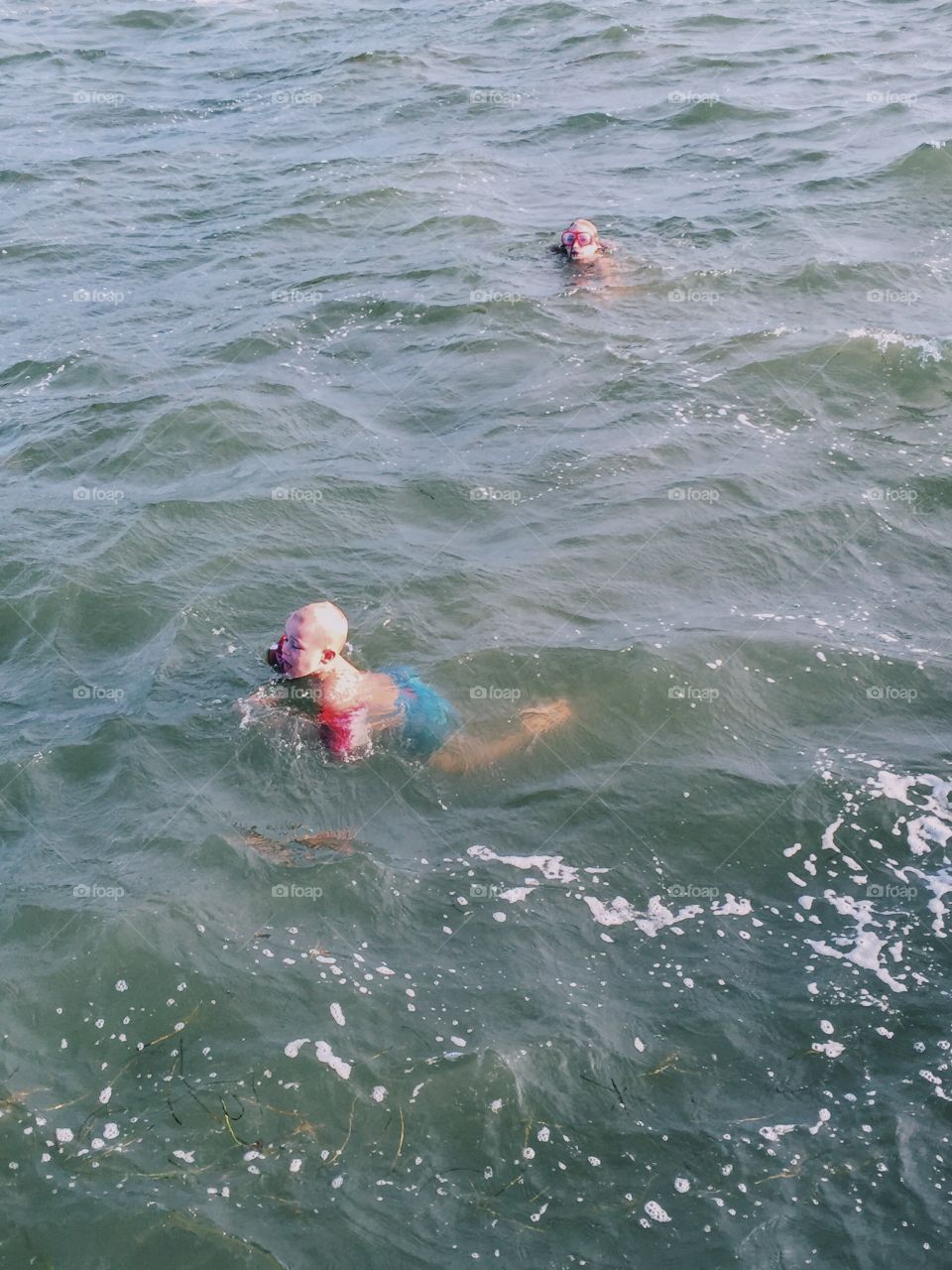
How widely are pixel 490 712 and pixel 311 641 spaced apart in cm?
124

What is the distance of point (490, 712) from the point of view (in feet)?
25.8

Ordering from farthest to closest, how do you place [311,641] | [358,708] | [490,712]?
[490,712]
[358,708]
[311,641]

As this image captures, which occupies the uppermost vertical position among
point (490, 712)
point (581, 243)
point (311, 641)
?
point (581, 243)

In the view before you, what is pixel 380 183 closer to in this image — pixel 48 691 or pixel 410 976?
pixel 48 691

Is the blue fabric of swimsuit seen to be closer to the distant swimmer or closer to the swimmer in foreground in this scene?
the swimmer in foreground

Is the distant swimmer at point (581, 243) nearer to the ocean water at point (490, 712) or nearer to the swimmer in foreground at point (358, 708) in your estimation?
the ocean water at point (490, 712)

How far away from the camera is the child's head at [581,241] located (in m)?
13.2

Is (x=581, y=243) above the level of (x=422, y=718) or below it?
above

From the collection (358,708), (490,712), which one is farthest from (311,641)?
(490,712)

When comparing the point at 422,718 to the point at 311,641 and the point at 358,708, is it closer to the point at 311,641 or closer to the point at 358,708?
the point at 358,708

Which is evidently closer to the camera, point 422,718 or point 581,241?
point 422,718

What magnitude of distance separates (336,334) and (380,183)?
4593 mm

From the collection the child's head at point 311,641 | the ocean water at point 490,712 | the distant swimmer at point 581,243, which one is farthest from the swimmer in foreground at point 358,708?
the distant swimmer at point 581,243

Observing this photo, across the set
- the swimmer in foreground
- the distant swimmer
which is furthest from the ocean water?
the distant swimmer
